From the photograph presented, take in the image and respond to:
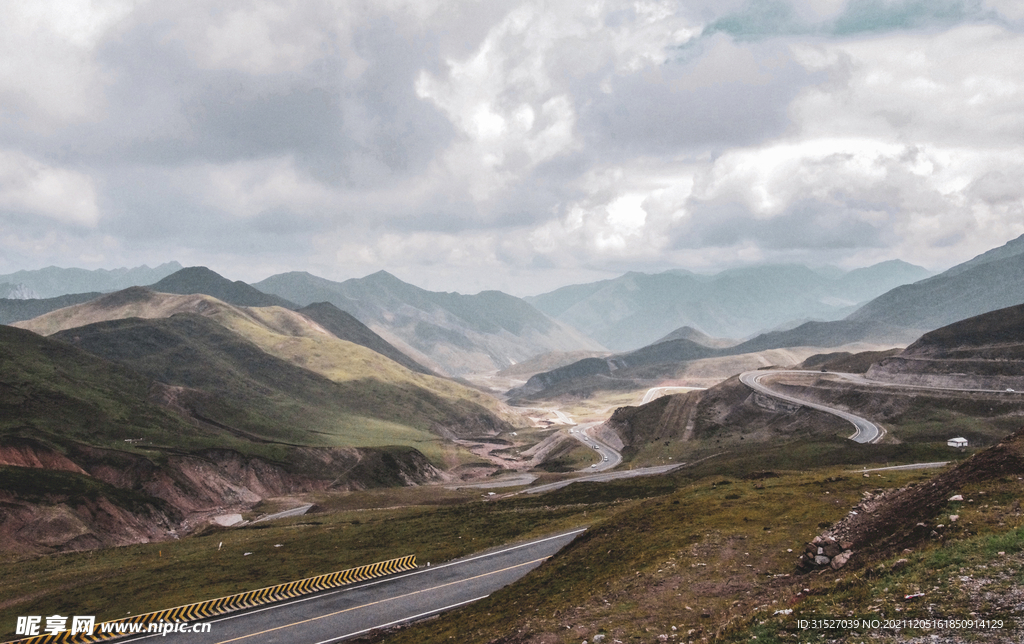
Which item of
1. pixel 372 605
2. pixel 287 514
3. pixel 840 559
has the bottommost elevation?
pixel 287 514

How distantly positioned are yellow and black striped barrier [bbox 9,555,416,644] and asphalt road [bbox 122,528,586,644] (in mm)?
1444

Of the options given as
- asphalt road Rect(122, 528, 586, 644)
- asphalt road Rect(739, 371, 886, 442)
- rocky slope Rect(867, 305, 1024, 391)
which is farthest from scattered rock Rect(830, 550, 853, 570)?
rocky slope Rect(867, 305, 1024, 391)

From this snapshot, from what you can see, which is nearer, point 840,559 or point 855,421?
point 840,559

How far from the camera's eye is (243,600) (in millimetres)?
50594

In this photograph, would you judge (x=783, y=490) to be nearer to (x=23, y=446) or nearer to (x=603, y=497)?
(x=603, y=497)

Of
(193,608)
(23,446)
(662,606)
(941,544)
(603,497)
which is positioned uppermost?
(23,446)

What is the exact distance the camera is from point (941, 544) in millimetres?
24203

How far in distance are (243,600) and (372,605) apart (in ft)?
39.4

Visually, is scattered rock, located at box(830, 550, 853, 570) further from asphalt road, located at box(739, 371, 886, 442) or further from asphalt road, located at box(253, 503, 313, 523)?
asphalt road, located at box(253, 503, 313, 523)

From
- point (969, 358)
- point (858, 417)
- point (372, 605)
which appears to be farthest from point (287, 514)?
point (969, 358)

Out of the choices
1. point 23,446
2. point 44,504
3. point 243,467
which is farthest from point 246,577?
point 243,467

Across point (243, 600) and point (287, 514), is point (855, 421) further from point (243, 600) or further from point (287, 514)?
point (243, 600)

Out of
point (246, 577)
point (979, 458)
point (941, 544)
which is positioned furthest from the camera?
point (246, 577)

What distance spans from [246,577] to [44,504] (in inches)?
2756
